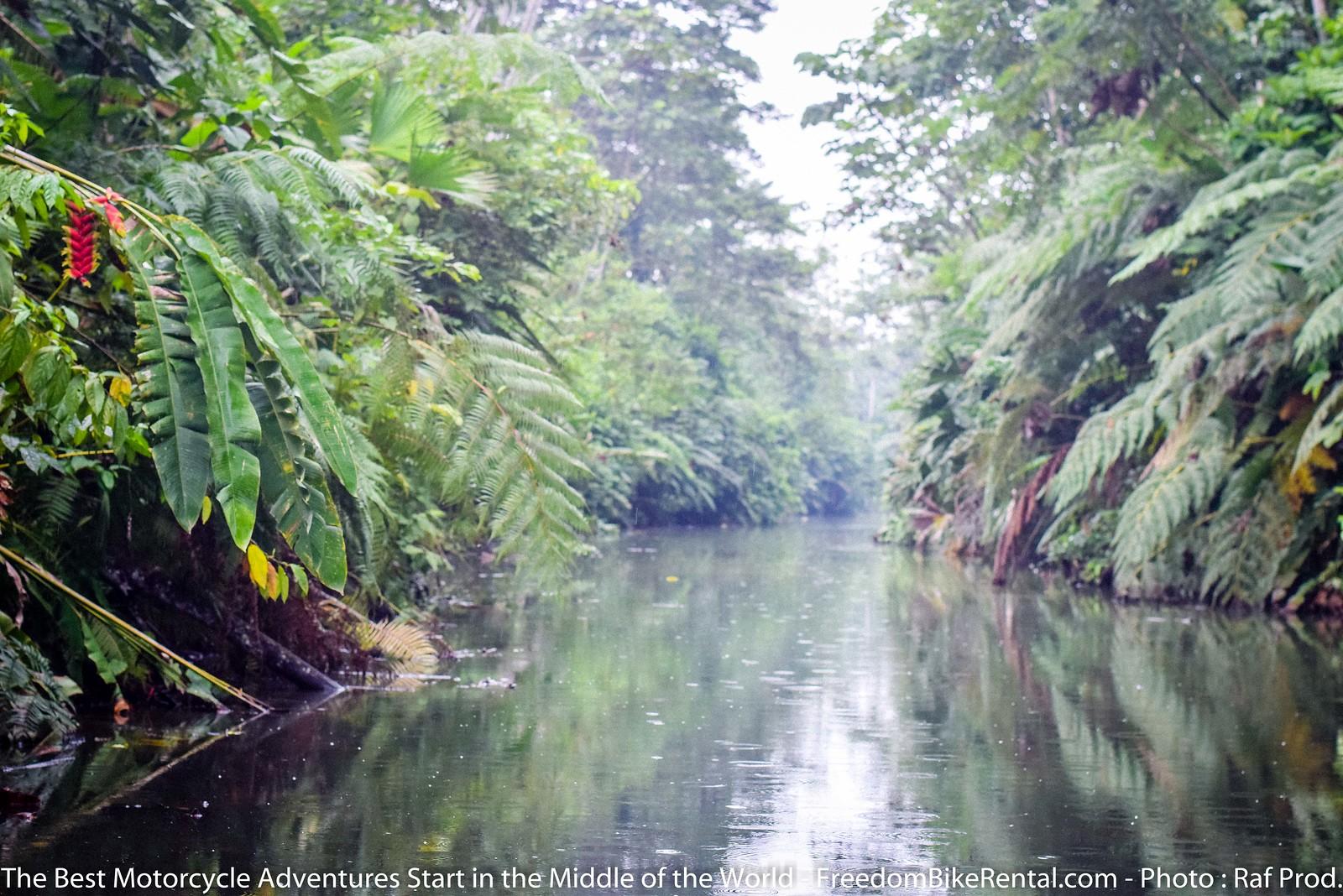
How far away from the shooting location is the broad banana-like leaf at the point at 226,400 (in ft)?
9.48

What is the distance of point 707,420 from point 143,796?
30510mm

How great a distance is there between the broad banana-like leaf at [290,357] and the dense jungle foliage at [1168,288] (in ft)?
22.9

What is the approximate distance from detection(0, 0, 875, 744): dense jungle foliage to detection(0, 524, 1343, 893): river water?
57 centimetres

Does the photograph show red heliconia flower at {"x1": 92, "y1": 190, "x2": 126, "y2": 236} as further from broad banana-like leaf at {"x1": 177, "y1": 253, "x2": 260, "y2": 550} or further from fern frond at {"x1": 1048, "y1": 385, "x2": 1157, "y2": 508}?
fern frond at {"x1": 1048, "y1": 385, "x2": 1157, "y2": 508}

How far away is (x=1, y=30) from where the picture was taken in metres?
4.81

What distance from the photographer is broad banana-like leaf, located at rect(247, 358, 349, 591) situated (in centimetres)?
310

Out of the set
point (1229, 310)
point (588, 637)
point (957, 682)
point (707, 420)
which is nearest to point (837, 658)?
A: point (957, 682)

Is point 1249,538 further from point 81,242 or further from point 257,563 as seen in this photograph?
point 81,242

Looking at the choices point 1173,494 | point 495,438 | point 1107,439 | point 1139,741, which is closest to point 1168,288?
point 1107,439

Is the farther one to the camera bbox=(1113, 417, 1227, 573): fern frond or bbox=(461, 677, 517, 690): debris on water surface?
bbox=(1113, 417, 1227, 573): fern frond

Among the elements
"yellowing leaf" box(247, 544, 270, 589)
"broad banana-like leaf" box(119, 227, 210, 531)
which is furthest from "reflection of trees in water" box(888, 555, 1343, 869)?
"broad banana-like leaf" box(119, 227, 210, 531)

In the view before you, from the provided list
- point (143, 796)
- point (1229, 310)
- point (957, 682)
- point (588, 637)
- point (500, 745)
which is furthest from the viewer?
point (1229, 310)

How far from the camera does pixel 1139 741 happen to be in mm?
4949

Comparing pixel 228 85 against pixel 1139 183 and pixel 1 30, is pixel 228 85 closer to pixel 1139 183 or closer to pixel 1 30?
pixel 1 30
